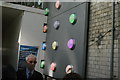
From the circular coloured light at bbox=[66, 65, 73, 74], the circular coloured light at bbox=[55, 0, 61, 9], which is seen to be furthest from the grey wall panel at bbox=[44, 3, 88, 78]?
the circular coloured light at bbox=[55, 0, 61, 9]

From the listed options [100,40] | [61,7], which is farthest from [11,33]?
[100,40]

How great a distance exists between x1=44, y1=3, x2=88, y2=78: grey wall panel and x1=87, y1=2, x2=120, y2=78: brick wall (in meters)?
0.13

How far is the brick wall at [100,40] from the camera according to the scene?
2.93 metres

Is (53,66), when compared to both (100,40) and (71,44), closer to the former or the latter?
(71,44)

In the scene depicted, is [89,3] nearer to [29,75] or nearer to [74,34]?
[74,34]

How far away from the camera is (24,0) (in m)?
6.71

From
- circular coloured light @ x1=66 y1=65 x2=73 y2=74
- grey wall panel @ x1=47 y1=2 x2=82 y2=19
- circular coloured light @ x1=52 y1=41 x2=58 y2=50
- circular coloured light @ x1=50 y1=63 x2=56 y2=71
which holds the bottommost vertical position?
circular coloured light @ x1=50 y1=63 x2=56 y2=71

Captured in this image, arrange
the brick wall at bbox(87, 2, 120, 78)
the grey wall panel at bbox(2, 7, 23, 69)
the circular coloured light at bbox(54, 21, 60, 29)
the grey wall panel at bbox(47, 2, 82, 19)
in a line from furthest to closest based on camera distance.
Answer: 1. the grey wall panel at bbox(2, 7, 23, 69)
2. the circular coloured light at bbox(54, 21, 60, 29)
3. the grey wall panel at bbox(47, 2, 82, 19)
4. the brick wall at bbox(87, 2, 120, 78)

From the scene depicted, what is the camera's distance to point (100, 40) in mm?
3188

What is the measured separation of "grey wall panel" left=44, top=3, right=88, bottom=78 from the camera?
3.40m

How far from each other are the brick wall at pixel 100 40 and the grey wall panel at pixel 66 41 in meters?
0.13

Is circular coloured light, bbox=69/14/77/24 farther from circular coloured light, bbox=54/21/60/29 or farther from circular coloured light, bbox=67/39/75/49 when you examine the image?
circular coloured light, bbox=54/21/60/29

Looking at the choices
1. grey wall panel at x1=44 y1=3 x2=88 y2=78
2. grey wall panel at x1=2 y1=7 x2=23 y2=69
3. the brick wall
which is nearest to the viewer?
the brick wall

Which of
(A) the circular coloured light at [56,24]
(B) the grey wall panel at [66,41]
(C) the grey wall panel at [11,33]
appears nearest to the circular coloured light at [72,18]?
(B) the grey wall panel at [66,41]
